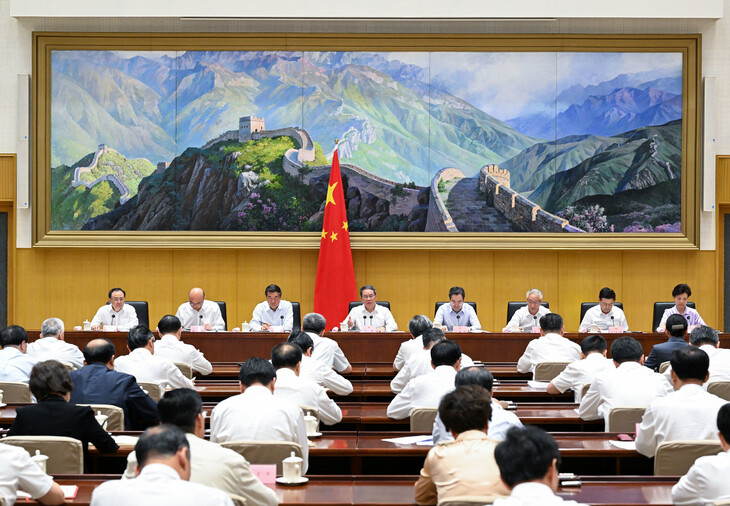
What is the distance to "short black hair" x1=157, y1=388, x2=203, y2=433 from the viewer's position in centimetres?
320

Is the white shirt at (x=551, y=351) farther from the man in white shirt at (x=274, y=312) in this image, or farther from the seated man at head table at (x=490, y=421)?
the man in white shirt at (x=274, y=312)

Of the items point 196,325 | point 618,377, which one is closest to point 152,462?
point 618,377

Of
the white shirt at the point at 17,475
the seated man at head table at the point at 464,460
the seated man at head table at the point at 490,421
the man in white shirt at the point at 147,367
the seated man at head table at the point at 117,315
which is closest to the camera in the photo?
the seated man at head table at the point at 464,460

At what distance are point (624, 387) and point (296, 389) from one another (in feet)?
6.41

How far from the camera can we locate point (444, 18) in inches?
411

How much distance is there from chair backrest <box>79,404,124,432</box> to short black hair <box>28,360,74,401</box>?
57cm

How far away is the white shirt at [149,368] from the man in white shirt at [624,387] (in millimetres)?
2794

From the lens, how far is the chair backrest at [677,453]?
377cm

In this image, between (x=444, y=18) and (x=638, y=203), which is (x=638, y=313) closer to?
(x=638, y=203)

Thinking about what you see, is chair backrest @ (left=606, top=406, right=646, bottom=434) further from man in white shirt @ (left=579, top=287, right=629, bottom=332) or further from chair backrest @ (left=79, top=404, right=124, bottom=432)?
man in white shirt @ (left=579, top=287, right=629, bottom=332)

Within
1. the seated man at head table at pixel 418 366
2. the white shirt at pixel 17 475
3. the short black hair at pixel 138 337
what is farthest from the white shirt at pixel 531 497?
the short black hair at pixel 138 337

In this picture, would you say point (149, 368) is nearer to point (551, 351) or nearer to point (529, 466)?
point (551, 351)

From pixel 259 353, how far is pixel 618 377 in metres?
3.96

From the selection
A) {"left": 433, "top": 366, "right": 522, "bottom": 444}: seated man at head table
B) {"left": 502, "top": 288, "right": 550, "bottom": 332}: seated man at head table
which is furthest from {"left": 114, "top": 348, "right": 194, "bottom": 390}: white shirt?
{"left": 502, "top": 288, "right": 550, "bottom": 332}: seated man at head table
